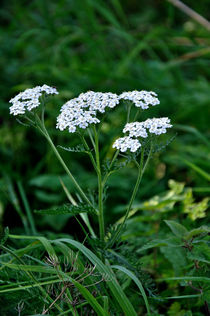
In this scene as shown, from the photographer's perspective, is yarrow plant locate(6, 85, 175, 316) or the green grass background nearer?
yarrow plant locate(6, 85, 175, 316)

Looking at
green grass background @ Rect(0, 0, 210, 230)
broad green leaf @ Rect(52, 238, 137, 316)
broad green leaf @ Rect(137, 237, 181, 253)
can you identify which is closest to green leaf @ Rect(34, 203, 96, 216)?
broad green leaf @ Rect(52, 238, 137, 316)

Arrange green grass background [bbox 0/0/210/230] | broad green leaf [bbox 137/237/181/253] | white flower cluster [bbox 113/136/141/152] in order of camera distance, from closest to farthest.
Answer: white flower cluster [bbox 113/136/141/152], broad green leaf [bbox 137/237/181/253], green grass background [bbox 0/0/210/230]

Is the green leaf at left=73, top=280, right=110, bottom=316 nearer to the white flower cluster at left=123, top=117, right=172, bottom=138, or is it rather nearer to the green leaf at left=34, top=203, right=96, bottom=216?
the green leaf at left=34, top=203, right=96, bottom=216

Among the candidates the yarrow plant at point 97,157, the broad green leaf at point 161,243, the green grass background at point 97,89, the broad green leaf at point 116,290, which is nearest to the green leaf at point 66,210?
the yarrow plant at point 97,157

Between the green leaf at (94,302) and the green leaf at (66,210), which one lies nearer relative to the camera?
the green leaf at (94,302)

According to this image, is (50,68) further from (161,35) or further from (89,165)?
(161,35)

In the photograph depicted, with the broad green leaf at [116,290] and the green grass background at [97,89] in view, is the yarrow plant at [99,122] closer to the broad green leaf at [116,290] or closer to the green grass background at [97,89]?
the broad green leaf at [116,290]

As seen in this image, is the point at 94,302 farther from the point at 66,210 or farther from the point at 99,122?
the point at 99,122
